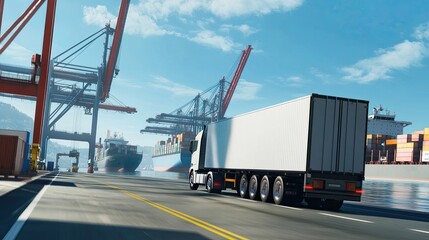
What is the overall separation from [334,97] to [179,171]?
94822 mm

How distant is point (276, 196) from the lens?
18.7 metres

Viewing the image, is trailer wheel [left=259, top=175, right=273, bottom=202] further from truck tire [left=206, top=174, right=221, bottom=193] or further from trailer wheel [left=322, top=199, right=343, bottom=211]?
truck tire [left=206, top=174, right=221, bottom=193]

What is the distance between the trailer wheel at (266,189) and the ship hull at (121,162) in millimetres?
94229

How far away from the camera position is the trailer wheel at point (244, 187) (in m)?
21.7

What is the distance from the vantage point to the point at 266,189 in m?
19.5

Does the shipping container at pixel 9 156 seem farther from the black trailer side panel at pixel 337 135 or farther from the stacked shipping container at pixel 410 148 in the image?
the stacked shipping container at pixel 410 148

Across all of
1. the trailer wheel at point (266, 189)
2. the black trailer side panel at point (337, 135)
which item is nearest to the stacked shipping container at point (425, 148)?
the trailer wheel at point (266, 189)

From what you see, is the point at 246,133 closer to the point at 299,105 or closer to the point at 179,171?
the point at 299,105

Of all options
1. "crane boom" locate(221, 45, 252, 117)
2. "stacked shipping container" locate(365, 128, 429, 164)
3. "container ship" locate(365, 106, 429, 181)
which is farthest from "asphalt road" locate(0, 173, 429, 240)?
"crane boom" locate(221, 45, 252, 117)

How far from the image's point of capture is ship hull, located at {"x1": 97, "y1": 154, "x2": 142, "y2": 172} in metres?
111

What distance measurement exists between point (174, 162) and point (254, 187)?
3674 inches

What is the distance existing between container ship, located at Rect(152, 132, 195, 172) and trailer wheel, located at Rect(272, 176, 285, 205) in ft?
280

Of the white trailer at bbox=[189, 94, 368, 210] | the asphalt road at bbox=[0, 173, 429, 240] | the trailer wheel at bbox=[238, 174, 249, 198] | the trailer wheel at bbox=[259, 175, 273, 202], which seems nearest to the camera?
the asphalt road at bbox=[0, 173, 429, 240]

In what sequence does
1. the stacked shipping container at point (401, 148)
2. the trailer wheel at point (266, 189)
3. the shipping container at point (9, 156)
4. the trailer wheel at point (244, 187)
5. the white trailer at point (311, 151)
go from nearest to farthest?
the white trailer at point (311, 151)
the trailer wheel at point (266, 189)
the trailer wheel at point (244, 187)
the shipping container at point (9, 156)
the stacked shipping container at point (401, 148)
